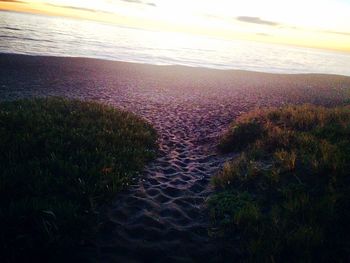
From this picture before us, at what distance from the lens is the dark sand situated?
539 centimetres

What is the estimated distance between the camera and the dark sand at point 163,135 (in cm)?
539

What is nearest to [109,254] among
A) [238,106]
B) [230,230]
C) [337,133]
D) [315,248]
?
[230,230]

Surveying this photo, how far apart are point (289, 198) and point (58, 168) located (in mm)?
5783

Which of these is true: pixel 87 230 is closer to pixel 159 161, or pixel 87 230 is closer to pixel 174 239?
pixel 174 239

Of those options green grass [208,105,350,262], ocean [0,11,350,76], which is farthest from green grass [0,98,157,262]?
ocean [0,11,350,76]

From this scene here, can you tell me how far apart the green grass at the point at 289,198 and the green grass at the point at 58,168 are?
2814 mm

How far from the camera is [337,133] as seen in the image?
9.09 meters

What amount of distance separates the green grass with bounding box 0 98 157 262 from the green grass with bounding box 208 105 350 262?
2814mm

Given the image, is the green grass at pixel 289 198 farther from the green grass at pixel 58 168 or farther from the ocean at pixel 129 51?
the ocean at pixel 129 51

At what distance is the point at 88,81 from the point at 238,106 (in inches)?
561

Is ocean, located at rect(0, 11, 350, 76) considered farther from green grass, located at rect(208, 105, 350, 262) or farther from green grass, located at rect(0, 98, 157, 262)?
green grass, located at rect(208, 105, 350, 262)

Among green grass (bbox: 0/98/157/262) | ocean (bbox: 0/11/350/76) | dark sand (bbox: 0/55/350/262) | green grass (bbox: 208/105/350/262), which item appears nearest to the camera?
green grass (bbox: 208/105/350/262)

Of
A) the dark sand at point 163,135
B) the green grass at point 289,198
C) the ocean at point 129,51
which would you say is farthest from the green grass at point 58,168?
the ocean at point 129,51

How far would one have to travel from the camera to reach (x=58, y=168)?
7.30 meters
